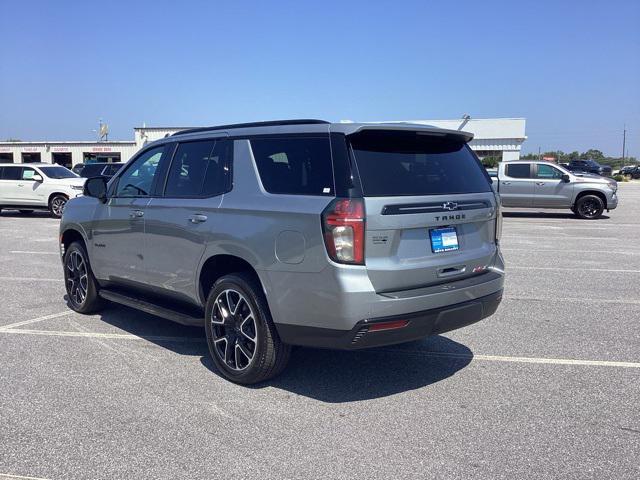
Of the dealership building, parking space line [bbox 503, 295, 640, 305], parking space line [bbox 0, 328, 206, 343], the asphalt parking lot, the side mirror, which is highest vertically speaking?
the dealership building

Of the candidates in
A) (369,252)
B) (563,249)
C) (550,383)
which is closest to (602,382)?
(550,383)

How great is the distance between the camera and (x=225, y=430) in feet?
12.2

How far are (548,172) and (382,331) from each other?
16.3 metres

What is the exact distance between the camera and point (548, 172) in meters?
18.4

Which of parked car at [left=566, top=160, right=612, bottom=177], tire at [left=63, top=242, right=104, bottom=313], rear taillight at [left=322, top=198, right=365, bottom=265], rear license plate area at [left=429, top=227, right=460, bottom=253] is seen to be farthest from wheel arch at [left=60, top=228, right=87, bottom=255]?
parked car at [left=566, top=160, right=612, bottom=177]

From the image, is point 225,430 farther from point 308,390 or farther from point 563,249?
point 563,249

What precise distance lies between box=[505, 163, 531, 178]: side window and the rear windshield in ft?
48.8

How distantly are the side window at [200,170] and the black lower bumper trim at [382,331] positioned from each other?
137 centimetres

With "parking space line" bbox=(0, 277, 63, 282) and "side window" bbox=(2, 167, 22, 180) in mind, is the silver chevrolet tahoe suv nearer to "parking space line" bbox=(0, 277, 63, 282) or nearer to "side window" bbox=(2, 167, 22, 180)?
"parking space line" bbox=(0, 277, 63, 282)

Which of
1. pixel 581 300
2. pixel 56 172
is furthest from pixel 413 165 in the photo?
pixel 56 172

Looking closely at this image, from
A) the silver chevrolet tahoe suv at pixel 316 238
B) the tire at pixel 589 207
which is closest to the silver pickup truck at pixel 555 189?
the tire at pixel 589 207

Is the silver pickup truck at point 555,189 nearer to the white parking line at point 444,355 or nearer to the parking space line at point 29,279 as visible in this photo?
the parking space line at point 29,279

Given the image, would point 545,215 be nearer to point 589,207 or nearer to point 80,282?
point 589,207

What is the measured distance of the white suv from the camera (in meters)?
18.8
